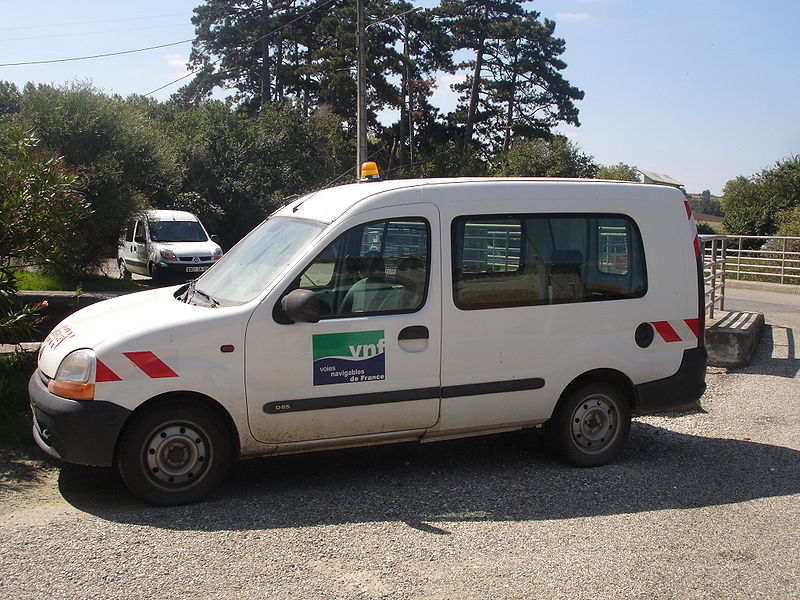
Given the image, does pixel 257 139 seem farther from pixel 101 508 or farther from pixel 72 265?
pixel 101 508

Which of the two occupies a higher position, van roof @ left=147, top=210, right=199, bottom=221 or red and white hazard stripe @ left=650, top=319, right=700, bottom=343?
van roof @ left=147, top=210, right=199, bottom=221

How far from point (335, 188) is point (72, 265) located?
10.7 ft

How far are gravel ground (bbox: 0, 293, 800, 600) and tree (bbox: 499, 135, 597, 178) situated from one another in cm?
3783

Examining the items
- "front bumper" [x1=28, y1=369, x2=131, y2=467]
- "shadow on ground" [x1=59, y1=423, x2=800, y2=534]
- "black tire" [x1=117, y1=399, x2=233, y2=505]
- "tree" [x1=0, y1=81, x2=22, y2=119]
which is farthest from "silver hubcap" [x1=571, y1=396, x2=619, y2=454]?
"tree" [x1=0, y1=81, x2=22, y2=119]

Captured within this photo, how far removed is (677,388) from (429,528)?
2474 millimetres

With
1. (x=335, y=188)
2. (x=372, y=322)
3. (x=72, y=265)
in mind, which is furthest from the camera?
(x=72, y=265)

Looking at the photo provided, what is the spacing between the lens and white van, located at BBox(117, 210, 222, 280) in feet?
68.2

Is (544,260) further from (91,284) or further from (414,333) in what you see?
(91,284)

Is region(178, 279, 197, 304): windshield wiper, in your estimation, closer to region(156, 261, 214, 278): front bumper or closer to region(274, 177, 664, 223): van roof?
region(274, 177, 664, 223): van roof

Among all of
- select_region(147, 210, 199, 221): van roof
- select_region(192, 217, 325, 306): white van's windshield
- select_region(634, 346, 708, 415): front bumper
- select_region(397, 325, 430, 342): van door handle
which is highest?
select_region(147, 210, 199, 221): van roof

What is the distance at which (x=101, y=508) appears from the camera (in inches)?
193

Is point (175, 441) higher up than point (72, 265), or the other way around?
point (72, 265)

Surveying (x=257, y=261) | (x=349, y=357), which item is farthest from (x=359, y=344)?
(x=257, y=261)

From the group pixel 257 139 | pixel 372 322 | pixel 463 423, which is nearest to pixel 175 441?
pixel 372 322
